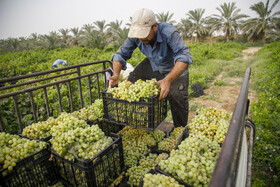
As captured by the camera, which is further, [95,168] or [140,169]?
[140,169]

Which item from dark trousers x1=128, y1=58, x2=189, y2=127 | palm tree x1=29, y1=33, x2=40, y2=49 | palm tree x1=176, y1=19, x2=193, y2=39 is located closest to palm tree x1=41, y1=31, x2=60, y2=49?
palm tree x1=29, y1=33, x2=40, y2=49

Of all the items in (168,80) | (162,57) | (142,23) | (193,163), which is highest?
(142,23)

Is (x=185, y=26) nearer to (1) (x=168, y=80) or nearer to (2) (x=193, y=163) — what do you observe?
(1) (x=168, y=80)

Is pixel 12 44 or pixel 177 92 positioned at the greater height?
pixel 12 44

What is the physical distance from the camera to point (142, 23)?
104 inches

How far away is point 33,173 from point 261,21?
49177 millimetres

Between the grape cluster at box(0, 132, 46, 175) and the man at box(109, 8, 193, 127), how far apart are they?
1.58 m

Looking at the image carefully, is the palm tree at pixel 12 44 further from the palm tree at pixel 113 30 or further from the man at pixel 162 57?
the man at pixel 162 57

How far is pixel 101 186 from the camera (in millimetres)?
1930

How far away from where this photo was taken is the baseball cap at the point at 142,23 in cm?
263

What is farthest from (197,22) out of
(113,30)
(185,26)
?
(113,30)

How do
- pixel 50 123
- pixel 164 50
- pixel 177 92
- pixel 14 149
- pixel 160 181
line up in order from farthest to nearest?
pixel 177 92 < pixel 164 50 < pixel 50 123 < pixel 14 149 < pixel 160 181

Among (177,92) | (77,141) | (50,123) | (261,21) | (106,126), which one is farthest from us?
(261,21)

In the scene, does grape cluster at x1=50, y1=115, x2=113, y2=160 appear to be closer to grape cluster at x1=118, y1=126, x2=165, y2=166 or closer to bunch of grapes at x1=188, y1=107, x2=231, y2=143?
grape cluster at x1=118, y1=126, x2=165, y2=166
